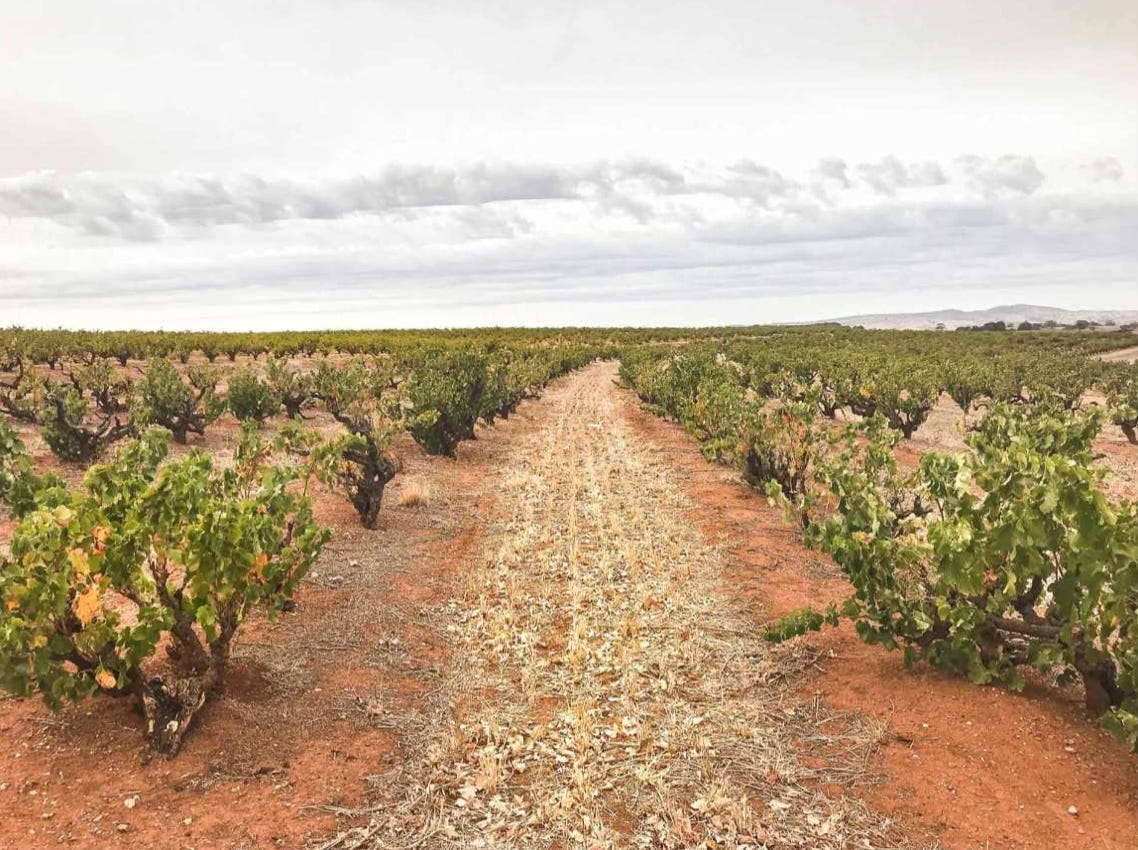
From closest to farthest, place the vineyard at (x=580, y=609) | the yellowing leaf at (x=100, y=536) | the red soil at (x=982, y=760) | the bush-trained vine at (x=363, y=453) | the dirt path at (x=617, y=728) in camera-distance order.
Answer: the red soil at (x=982, y=760)
the vineyard at (x=580, y=609)
the dirt path at (x=617, y=728)
the yellowing leaf at (x=100, y=536)
the bush-trained vine at (x=363, y=453)

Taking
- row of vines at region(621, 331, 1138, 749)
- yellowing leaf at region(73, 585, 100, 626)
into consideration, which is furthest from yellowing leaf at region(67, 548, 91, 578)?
row of vines at region(621, 331, 1138, 749)

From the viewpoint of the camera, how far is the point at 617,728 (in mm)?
6668

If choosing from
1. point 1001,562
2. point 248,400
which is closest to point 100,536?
point 1001,562

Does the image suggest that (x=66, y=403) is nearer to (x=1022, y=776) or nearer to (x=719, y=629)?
(x=719, y=629)

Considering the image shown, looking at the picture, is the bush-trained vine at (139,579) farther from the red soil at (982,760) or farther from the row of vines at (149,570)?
the red soil at (982,760)

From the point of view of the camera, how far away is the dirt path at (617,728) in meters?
5.42

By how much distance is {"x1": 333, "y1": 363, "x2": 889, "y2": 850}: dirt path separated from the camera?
17.8 feet

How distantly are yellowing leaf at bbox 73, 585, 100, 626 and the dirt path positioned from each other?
2.49 m

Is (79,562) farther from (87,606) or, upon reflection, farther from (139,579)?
(139,579)

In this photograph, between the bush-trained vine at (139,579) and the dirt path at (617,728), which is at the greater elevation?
the bush-trained vine at (139,579)

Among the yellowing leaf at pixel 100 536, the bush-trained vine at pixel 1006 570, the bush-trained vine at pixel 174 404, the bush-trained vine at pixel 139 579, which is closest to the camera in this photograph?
the bush-trained vine at pixel 1006 570

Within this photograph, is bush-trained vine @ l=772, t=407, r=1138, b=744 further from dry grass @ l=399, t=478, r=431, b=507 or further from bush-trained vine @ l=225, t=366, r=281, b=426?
bush-trained vine @ l=225, t=366, r=281, b=426

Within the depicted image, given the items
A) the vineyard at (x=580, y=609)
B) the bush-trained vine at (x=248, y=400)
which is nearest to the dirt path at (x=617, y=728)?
the vineyard at (x=580, y=609)

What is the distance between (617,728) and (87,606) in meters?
4.37
